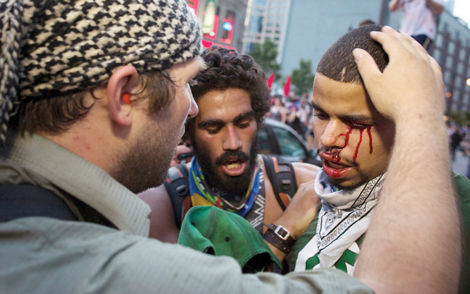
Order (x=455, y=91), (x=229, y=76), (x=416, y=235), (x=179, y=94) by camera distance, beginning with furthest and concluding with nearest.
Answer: (x=455, y=91) < (x=229, y=76) < (x=179, y=94) < (x=416, y=235)

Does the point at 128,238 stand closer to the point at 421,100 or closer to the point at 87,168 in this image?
the point at 87,168

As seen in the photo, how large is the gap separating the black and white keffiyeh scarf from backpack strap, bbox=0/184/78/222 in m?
1.22

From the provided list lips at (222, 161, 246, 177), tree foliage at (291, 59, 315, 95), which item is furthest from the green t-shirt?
tree foliage at (291, 59, 315, 95)

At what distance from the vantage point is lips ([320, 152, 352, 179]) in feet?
5.60

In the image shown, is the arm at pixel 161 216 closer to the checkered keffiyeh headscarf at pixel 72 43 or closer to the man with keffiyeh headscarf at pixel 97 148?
the man with keffiyeh headscarf at pixel 97 148

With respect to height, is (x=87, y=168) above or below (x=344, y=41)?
below

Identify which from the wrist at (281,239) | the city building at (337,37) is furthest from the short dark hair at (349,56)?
the city building at (337,37)

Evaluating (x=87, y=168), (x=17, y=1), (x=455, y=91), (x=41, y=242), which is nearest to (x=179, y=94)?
(x=87, y=168)

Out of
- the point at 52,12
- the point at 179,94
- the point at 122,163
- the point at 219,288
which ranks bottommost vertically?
the point at 219,288

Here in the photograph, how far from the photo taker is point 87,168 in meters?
1.07

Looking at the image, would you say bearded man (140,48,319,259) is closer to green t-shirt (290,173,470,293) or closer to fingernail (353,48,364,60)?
green t-shirt (290,173,470,293)

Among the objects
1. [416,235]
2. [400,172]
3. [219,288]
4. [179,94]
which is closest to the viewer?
[219,288]

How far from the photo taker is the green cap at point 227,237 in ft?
5.13

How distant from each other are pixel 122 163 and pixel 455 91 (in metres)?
92.7
